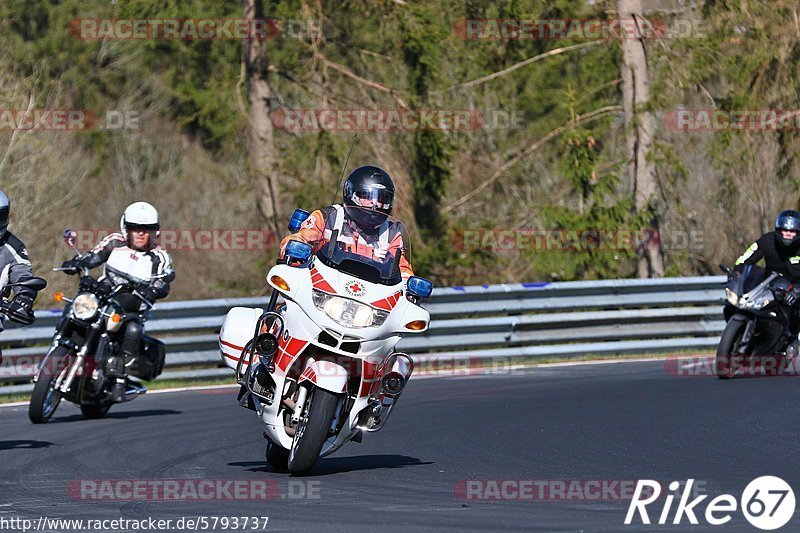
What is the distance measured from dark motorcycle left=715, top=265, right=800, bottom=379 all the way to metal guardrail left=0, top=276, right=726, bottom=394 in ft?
11.0

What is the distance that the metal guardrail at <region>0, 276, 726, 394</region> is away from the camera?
54.3 ft

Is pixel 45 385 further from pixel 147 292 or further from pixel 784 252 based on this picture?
pixel 784 252

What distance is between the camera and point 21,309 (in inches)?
380

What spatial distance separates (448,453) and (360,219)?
2.09 meters

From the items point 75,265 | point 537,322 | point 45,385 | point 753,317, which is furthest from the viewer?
point 537,322

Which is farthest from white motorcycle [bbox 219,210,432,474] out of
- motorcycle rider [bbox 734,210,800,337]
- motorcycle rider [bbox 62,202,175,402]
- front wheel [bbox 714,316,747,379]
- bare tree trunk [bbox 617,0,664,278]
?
bare tree trunk [bbox 617,0,664,278]

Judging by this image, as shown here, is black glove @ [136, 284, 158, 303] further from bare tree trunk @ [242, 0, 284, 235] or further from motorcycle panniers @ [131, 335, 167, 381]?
bare tree trunk @ [242, 0, 284, 235]

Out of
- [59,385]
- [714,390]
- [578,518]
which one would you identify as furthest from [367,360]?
[714,390]

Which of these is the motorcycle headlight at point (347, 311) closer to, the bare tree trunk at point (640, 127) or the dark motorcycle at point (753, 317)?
the dark motorcycle at point (753, 317)

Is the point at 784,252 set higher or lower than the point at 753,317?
higher

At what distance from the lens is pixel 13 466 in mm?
9297

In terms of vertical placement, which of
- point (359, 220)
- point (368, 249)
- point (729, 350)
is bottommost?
point (729, 350)

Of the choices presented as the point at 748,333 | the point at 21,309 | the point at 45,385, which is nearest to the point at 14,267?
the point at 21,309

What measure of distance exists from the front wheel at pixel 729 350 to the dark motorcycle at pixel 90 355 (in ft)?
19.6
